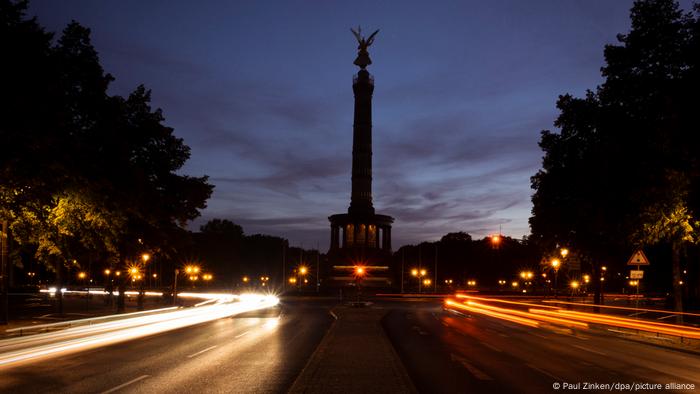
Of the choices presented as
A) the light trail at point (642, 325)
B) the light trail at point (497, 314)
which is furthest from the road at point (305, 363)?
the light trail at point (497, 314)

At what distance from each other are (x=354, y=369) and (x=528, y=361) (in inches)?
229

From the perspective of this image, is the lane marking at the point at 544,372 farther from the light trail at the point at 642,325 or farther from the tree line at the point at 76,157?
the tree line at the point at 76,157

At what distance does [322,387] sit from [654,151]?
24864 mm

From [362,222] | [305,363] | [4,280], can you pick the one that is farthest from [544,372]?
[362,222]

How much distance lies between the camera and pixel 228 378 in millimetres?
13297

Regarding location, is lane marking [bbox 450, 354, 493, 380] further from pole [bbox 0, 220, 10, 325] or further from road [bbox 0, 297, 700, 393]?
pole [bbox 0, 220, 10, 325]

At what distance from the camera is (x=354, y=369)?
13.8 m

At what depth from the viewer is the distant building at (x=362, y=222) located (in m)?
101

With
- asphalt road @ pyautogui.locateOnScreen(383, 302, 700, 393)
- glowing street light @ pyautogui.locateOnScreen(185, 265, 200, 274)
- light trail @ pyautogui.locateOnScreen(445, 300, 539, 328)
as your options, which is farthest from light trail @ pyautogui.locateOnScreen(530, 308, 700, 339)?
glowing street light @ pyautogui.locateOnScreen(185, 265, 200, 274)

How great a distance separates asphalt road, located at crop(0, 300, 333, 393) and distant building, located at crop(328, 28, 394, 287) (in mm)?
77588

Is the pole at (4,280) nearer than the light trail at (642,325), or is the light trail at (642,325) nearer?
the light trail at (642,325)

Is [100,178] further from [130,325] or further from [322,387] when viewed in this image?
[322,387]

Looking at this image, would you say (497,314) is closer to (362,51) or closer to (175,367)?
(175,367)

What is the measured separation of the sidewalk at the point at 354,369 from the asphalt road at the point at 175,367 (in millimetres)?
618
